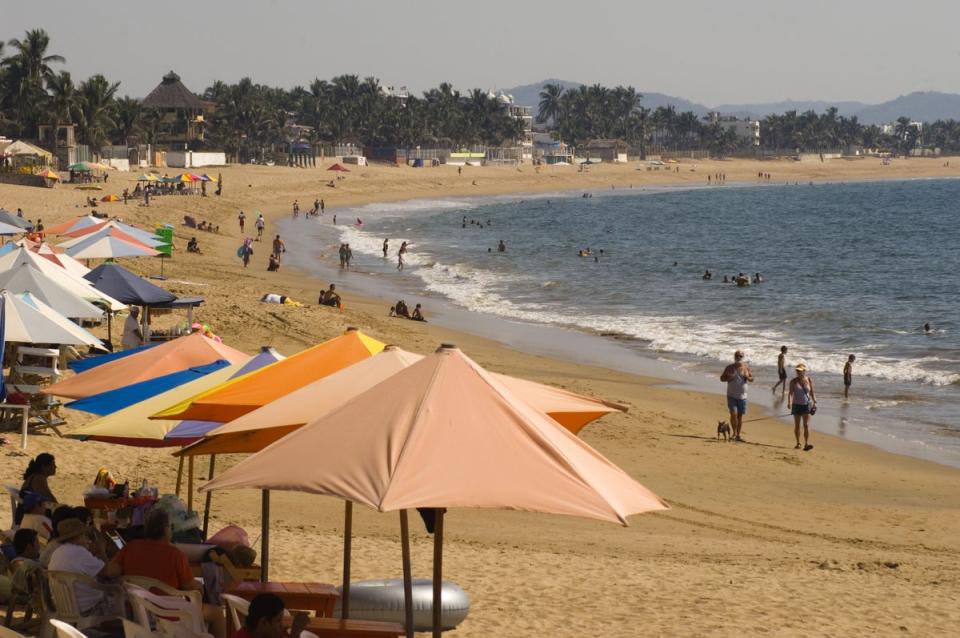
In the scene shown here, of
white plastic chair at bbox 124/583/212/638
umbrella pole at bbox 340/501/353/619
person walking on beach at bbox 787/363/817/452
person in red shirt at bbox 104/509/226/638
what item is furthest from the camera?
person walking on beach at bbox 787/363/817/452

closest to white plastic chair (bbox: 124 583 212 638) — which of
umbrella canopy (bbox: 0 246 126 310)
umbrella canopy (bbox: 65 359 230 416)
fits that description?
umbrella canopy (bbox: 65 359 230 416)

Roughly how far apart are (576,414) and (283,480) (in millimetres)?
2313

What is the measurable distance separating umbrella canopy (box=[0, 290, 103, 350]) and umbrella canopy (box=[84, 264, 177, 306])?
496 centimetres

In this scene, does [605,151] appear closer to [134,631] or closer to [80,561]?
[80,561]

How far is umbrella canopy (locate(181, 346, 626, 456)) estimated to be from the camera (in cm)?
707

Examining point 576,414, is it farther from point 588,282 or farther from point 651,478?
point 588,282

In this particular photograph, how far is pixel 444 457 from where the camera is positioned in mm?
5559

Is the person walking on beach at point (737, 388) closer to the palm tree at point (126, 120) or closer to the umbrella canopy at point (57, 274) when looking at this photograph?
the umbrella canopy at point (57, 274)

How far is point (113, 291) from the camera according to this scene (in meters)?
18.1

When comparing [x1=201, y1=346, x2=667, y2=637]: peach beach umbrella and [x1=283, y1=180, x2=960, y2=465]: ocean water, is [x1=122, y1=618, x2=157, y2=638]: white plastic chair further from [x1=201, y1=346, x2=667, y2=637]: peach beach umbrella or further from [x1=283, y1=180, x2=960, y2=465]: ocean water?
[x1=283, y1=180, x2=960, y2=465]: ocean water

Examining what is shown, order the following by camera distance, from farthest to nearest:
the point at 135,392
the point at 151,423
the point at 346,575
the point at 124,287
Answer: the point at 124,287 → the point at 135,392 → the point at 151,423 → the point at 346,575

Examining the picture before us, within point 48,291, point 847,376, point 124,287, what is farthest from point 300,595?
Answer: point 847,376

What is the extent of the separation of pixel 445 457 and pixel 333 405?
1749mm

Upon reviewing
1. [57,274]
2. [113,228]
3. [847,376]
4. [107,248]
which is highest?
[113,228]
